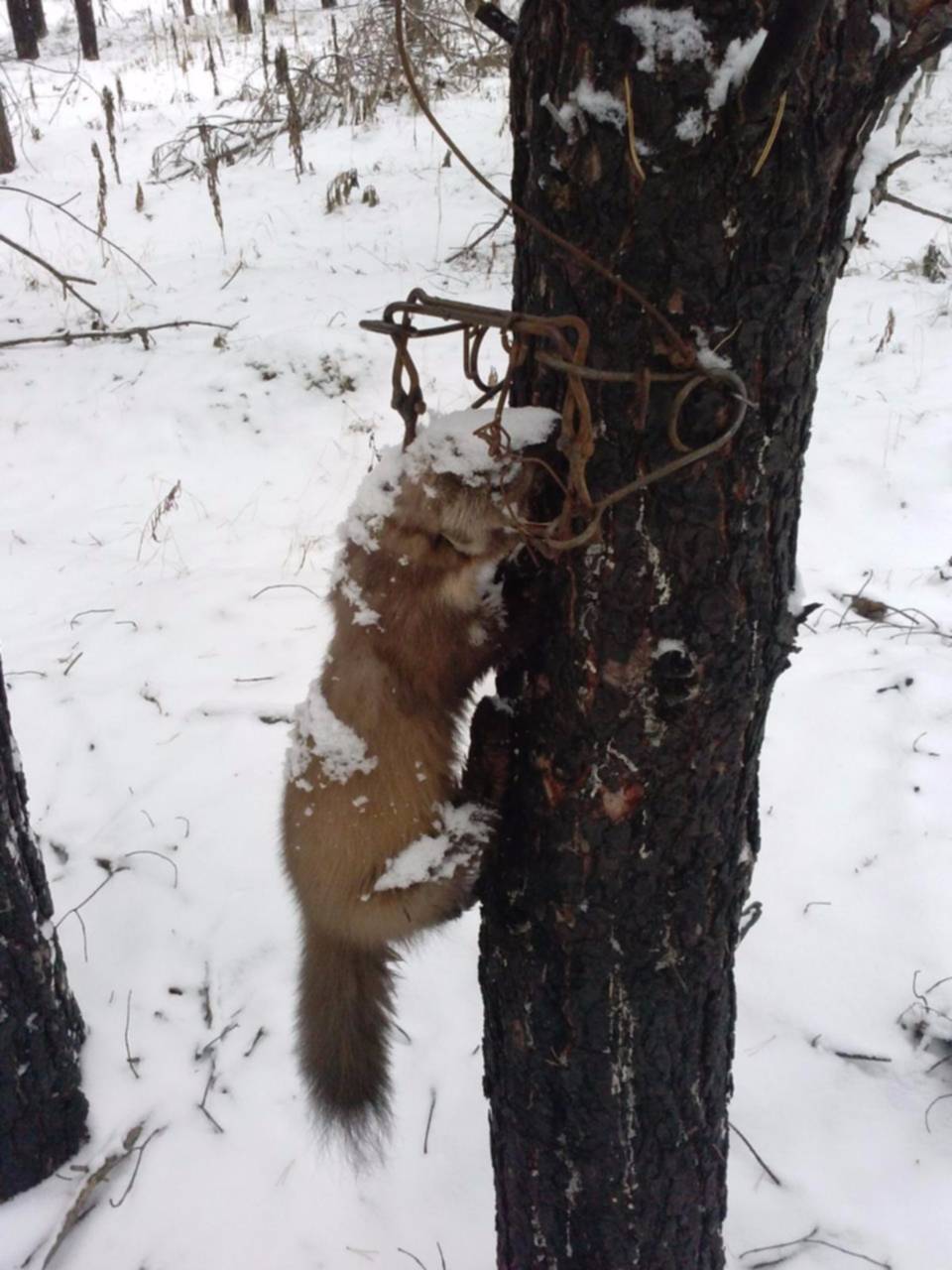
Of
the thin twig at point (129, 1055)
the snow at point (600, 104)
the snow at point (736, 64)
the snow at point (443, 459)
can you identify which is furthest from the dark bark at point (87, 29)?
the snow at point (736, 64)

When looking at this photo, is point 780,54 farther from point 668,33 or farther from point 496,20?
point 496,20

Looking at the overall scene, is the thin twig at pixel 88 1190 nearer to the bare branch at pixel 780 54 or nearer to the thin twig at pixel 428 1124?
the thin twig at pixel 428 1124

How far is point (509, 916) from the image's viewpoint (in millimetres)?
1496

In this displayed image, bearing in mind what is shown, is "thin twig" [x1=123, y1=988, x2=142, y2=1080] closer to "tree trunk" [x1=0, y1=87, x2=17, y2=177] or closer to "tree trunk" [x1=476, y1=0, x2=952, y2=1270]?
"tree trunk" [x1=476, y1=0, x2=952, y2=1270]

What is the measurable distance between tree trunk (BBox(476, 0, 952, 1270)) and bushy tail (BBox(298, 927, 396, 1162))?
32 cm

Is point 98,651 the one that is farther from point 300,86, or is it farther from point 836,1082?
point 300,86

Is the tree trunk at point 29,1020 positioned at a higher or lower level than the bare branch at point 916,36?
lower

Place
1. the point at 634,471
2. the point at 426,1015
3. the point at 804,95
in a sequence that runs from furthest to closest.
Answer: the point at 426,1015
the point at 634,471
the point at 804,95

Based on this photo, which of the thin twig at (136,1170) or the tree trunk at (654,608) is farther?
the thin twig at (136,1170)

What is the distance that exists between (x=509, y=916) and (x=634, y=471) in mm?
744

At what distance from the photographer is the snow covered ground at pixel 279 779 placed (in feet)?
7.36

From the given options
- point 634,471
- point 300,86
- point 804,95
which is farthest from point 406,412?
point 300,86

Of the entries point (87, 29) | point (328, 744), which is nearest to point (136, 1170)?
point (328, 744)

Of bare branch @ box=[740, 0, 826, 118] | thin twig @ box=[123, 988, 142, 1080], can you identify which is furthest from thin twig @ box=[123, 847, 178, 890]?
bare branch @ box=[740, 0, 826, 118]
